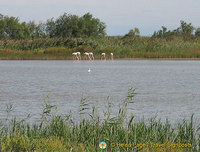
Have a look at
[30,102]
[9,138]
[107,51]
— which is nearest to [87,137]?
[9,138]

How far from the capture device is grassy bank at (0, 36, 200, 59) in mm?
51062

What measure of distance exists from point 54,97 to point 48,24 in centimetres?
7817

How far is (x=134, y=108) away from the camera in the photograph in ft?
47.4

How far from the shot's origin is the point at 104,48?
57969 millimetres

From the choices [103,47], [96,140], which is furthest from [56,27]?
[96,140]

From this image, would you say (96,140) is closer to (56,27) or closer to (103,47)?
(103,47)

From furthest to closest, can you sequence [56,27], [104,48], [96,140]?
[56,27], [104,48], [96,140]

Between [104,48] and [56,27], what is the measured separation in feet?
88.4

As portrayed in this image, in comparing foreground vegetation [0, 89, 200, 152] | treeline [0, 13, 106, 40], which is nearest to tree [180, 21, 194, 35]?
treeline [0, 13, 106, 40]

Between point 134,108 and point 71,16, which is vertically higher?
point 71,16

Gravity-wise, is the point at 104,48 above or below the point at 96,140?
above

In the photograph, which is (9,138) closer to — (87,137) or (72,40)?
(87,137)

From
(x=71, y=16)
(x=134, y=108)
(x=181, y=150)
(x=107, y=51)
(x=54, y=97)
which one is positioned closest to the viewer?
(x=181, y=150)

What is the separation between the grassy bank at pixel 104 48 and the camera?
168 feet
